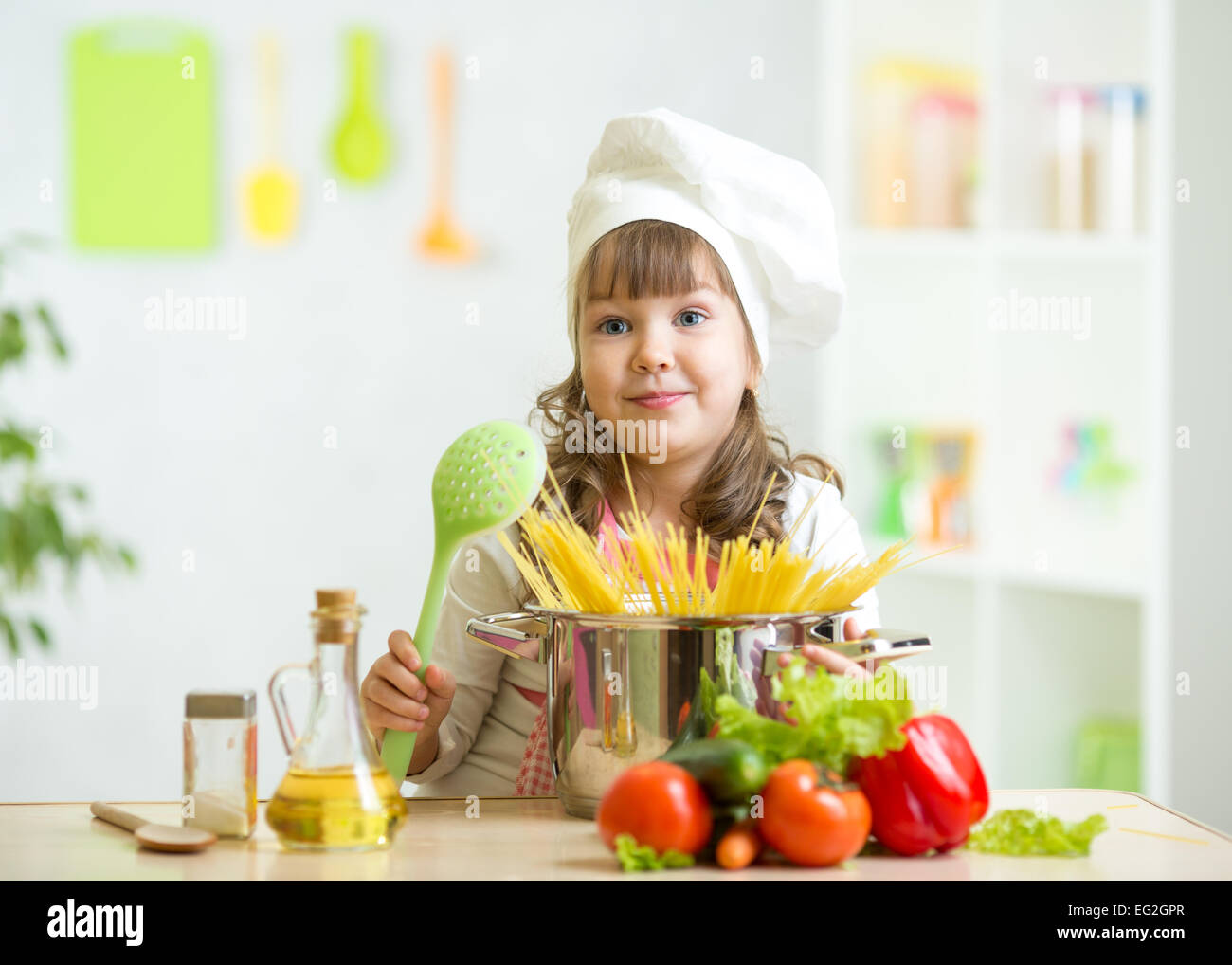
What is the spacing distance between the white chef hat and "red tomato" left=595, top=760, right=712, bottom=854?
0.74m

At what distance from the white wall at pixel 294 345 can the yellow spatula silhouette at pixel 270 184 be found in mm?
24

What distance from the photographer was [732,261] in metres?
1.37

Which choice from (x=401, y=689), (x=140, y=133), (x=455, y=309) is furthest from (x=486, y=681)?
(x=140, y=133)

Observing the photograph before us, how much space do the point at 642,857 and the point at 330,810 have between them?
185 millimetres

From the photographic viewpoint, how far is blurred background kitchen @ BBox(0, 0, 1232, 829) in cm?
240

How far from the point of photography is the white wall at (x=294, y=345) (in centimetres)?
252


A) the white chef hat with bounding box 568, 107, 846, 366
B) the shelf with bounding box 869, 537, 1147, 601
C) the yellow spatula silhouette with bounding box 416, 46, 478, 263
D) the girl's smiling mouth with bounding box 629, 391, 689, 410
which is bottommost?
the shelf with bounding box 869, 537, 1147, 601

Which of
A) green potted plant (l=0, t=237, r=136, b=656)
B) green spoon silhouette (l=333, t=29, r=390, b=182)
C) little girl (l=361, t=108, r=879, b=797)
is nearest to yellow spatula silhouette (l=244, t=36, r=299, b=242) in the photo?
green spoon silhouette (l=333, t=29, r=390, b=182)

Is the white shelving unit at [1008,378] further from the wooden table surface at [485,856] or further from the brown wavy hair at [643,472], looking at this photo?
the wooden table surface at [485,856]

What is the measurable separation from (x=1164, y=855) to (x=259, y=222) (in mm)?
2200

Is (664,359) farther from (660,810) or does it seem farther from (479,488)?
(660,810)

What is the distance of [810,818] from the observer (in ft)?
2.32

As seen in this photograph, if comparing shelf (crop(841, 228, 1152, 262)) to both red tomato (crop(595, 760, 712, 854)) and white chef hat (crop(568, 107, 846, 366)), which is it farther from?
red tomato (crop(595, 760, 712, 854))
